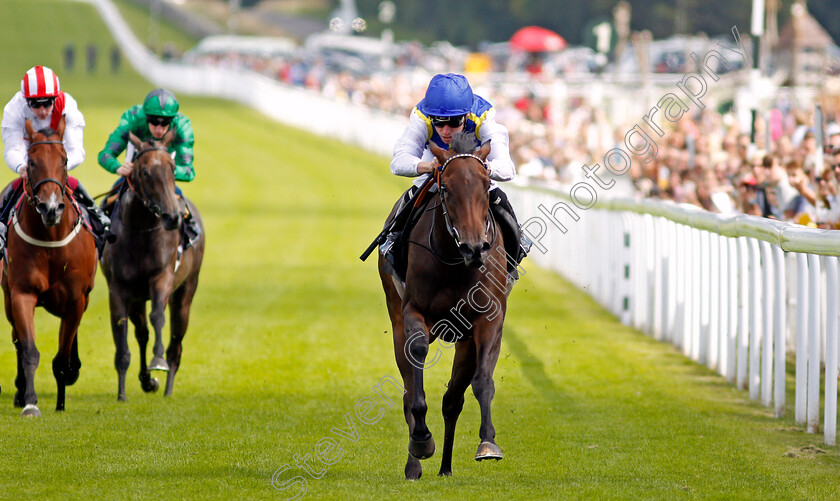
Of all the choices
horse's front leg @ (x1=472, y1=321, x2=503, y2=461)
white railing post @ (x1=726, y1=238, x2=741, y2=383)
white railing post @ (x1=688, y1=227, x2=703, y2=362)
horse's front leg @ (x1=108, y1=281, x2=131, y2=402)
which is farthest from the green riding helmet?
white railing post @ (x1=688, y1=227, x2=703, y2=362)

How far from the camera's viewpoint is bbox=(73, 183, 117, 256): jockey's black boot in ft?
26.8

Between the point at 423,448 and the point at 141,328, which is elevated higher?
the point at 423,448

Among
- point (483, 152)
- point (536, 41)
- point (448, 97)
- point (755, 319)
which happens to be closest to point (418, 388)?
point (483, 152)

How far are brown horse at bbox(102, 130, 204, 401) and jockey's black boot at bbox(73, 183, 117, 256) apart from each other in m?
0.27

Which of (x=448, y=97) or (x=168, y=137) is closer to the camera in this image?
(x=448, y=97)

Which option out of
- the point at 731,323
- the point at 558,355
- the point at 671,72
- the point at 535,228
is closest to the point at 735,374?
the point at 731,323

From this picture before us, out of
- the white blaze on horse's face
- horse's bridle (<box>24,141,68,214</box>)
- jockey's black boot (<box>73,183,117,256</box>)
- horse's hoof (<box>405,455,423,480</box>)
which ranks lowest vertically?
horse's hoof (<box>405,455,423,480</box>)

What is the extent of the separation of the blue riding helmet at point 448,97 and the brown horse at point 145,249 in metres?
2.52

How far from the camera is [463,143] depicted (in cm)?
591

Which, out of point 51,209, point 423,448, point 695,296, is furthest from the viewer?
point 695,296

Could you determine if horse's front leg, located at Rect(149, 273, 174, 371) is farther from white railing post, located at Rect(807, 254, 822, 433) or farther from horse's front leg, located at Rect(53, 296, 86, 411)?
white railing post, located at Rect(807, 254, 822, 433)

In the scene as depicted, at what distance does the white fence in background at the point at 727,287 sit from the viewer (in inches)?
274

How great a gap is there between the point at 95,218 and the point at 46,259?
1.96ft

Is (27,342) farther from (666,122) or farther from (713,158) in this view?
(666,122)
